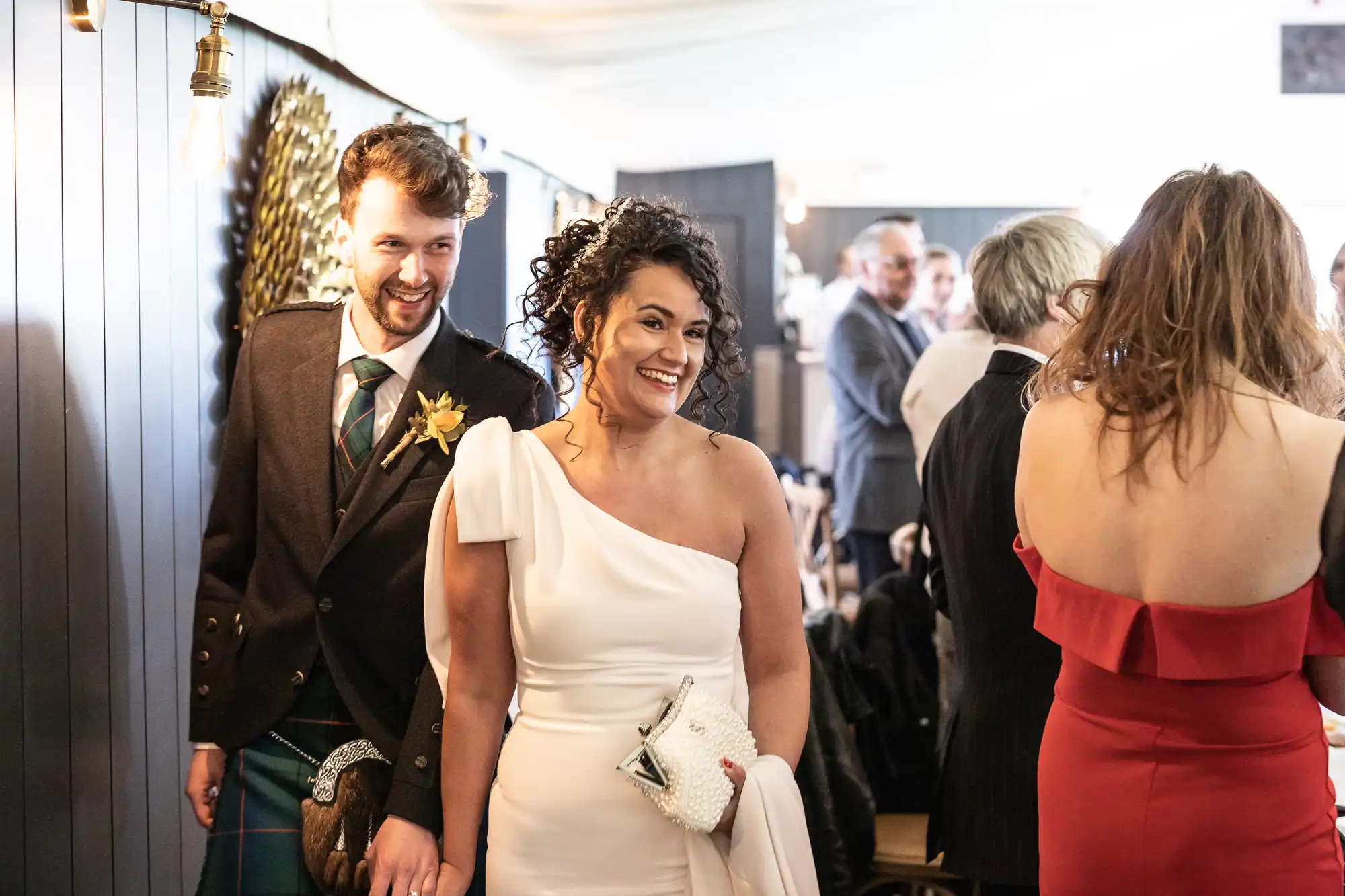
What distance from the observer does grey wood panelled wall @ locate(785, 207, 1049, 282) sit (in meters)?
9.84

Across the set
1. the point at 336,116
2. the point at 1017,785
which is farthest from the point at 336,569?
the point at 336,116

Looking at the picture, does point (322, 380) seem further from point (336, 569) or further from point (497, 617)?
point (497, 617)

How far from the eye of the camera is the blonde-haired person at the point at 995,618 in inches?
85.4

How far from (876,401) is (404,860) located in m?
3.45

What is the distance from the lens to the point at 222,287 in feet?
8.95

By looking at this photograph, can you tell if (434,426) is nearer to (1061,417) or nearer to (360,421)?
(360,421)

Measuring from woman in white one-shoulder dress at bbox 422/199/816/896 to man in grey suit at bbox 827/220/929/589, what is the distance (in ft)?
10.6

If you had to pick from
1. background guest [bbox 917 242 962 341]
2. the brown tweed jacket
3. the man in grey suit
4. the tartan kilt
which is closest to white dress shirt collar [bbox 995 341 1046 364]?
the brown tweed jacket

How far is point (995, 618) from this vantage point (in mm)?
2188

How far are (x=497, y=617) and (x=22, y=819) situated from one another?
92 cm

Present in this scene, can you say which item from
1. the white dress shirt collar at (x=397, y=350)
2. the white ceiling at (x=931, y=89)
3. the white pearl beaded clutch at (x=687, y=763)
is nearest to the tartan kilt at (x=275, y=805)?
the white dress shirt collar at (x=397, y=350)

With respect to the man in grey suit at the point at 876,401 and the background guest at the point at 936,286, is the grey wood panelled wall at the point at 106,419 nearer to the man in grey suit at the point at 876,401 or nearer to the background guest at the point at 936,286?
the man in grey suit at the point at 876,401

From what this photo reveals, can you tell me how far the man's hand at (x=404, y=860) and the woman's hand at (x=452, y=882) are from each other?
13mm

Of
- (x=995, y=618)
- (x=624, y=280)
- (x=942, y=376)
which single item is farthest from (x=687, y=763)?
(x=942, y=376)
